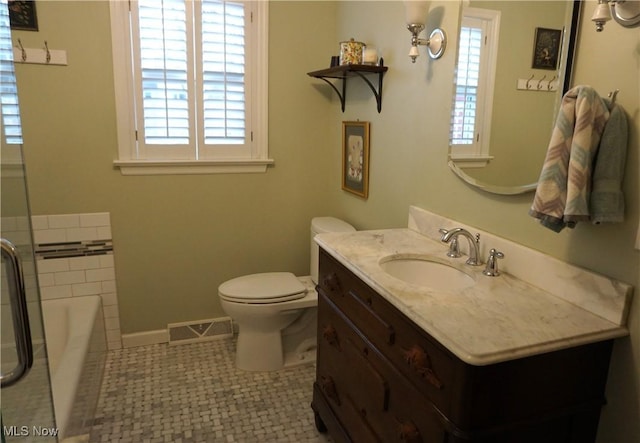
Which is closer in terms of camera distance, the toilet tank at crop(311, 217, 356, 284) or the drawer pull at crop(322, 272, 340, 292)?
the drawer pull at crop(322, 272, 340, 292)

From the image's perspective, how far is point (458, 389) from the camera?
1.07 metres

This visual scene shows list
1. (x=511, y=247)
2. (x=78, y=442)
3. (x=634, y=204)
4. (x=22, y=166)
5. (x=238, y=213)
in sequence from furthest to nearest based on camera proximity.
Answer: (x=238, y=213), (x=78, y=442), (x=511, y=247), (x=22, y=166), (x=634, y=204)

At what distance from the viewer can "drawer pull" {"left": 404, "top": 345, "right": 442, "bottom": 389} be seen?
3.80 ft

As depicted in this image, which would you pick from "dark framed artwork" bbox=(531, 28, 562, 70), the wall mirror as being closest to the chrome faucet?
the wall mirror

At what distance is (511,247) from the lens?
1522 mm

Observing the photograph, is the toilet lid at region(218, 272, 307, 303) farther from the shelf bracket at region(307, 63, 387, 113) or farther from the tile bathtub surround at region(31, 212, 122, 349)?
the shelf bracket at region(307, 63, 387, 113)

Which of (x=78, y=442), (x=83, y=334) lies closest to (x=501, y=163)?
(x=78, y=442)

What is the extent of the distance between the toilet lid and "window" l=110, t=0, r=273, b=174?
0.70 m

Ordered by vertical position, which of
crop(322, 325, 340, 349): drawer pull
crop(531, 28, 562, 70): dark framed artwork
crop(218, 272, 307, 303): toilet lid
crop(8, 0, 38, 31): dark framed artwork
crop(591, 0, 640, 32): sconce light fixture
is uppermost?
crop(8, 0, 38, 31): dark framed artwork

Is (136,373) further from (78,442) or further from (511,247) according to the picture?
(511,247)

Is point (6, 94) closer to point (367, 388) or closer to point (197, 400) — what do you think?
point (367, 388)

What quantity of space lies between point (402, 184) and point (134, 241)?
161 centimetres

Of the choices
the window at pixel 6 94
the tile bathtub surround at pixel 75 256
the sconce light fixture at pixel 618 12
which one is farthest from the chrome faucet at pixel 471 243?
the tile bathtub surround at pixel 75 256

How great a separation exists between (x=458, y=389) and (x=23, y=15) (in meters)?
2.61
